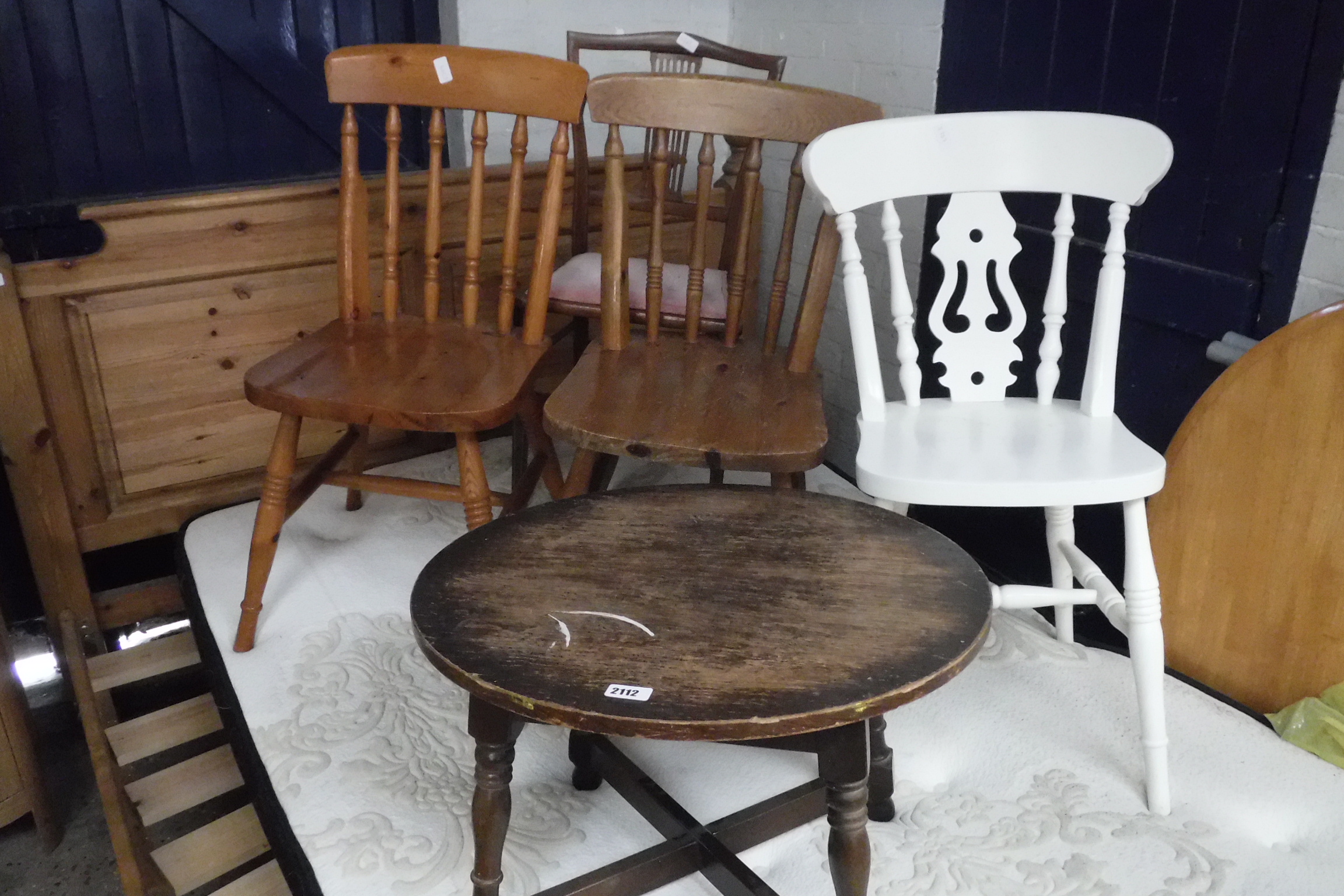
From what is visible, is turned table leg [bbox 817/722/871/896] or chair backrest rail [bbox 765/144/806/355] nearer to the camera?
turned table leg [bbox 817/722/871/896]

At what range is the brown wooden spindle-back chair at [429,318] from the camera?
1.61 meters

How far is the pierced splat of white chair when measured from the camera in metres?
1.34

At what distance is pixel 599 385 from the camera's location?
5.20 feet

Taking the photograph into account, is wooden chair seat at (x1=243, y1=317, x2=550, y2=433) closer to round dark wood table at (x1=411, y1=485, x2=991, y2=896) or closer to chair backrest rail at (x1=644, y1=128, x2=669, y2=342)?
chair backrest rail at (x1=644, y1=128, x2=669, y2=342)

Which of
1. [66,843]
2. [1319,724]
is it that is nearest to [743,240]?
[1319,724]

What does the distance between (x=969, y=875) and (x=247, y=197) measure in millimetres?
1797

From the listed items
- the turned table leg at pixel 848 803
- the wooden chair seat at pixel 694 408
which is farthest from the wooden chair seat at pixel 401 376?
the turned table leg at pixel 848 803

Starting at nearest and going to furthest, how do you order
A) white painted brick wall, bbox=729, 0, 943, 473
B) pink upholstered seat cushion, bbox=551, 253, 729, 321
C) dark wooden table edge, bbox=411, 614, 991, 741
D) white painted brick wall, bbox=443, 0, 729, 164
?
dark wooden table edge, bbox=411, 614, 991, 741 → pink upholstered seat cushion, bbox=551, 253, 729, 321 → white painted brick wall, bbox=729, 0, 943, 473 → white painted brick wall, bbox=443, 0, 729, 164

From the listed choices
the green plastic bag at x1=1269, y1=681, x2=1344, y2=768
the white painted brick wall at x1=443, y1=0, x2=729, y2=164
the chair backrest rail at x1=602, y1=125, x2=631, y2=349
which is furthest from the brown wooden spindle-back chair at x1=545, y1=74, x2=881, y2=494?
the white painted brick wall at x1=443, y1=0, x2=729, y2=164

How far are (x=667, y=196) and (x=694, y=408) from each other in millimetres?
1114

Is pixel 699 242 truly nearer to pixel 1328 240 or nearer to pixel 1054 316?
pixel 1054 316

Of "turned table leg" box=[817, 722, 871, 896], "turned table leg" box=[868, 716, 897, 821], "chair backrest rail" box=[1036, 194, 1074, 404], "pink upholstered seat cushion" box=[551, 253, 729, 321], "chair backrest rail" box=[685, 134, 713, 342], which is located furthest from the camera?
"pink upholstered seat cushion" box=[551, 253, 729, 321]

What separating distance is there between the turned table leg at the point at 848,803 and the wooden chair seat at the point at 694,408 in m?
0.46

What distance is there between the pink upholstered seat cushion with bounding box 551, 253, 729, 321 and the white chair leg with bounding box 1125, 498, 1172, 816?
2.79ft
